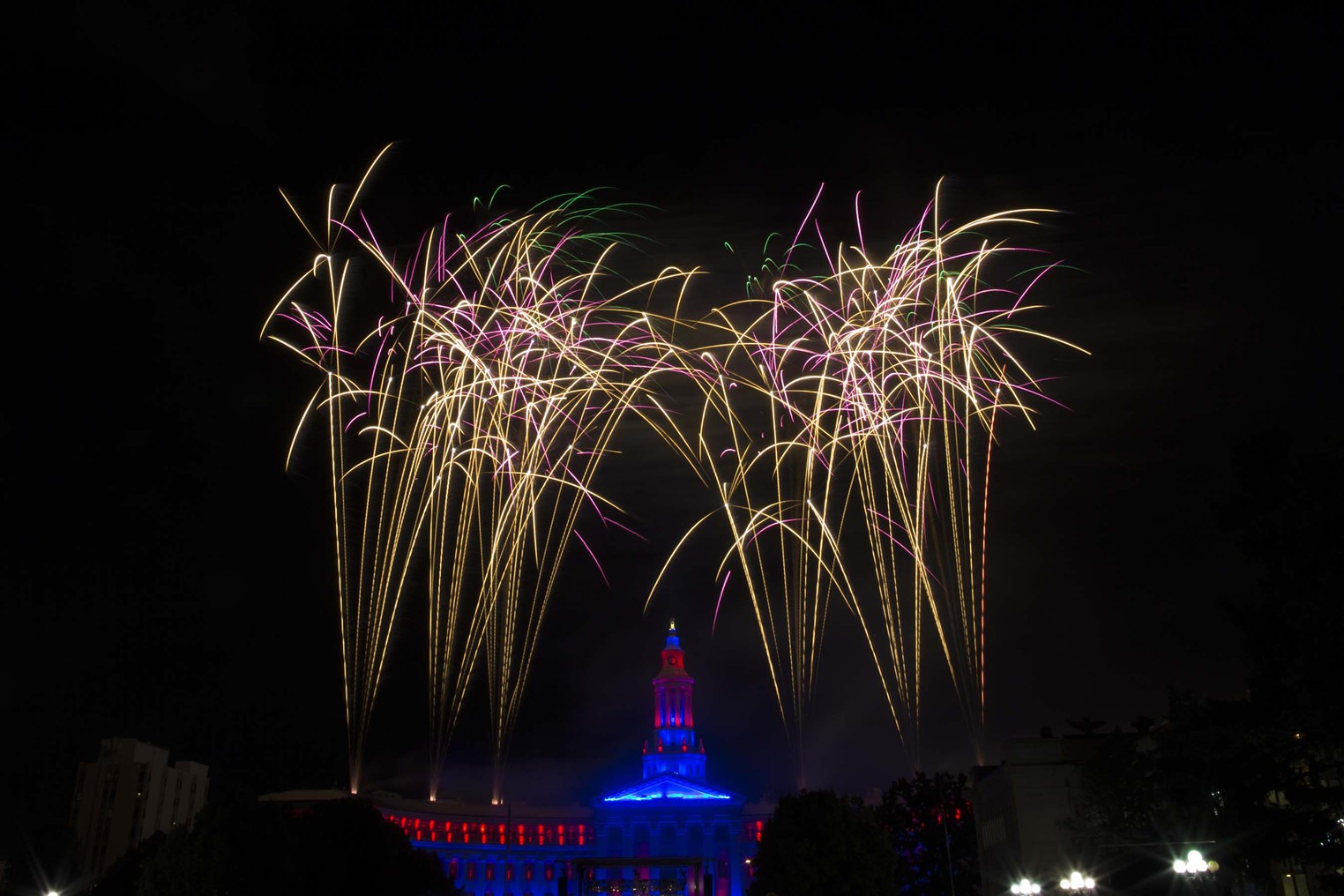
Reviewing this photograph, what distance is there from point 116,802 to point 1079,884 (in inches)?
4441

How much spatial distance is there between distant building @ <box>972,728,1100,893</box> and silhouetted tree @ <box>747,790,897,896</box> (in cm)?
606

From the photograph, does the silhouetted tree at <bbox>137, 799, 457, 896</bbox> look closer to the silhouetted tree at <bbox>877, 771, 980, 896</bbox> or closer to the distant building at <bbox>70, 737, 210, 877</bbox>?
the silhouetted tree at <bbox>877, 771, 980, 896</bbox>

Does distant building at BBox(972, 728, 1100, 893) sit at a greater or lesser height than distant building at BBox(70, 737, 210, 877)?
lesser

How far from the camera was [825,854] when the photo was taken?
5075 cm

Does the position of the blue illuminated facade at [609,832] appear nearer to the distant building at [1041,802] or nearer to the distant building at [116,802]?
the distant building at [116,802]

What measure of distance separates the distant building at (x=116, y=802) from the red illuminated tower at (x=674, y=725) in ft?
173

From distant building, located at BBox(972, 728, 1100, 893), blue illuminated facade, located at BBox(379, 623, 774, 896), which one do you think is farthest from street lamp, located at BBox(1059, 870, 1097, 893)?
blue illuminated facade, located at BBox(379, 623, 774, 896)

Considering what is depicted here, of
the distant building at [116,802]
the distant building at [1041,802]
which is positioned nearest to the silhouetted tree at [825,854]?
the distant building at [1041,802]

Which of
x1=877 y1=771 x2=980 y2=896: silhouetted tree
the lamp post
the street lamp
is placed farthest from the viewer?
x1=877 y1=771 x2=980 y2=896: silhouetted tree

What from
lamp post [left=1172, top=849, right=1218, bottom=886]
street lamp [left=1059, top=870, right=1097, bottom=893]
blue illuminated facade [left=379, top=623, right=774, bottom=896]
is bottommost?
street lamp [left=1059, top=870, right=1097, bottom=893]

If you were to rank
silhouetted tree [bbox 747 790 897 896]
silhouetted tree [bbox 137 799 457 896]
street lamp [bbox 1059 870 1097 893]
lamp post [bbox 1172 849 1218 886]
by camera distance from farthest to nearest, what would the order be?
silhouetted tree [bbox 747 790 897 896]
silhouetted tree [bbox 137 799 457 896]
street lamp [bbox 1059 870 1097 893]
lamp post [bbox 1172 849 1218 886]

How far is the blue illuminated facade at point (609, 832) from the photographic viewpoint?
11138 centimetres

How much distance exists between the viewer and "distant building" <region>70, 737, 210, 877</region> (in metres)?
116

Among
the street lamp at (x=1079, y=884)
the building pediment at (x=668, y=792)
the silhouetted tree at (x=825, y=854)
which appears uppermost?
the building pediment at (x=668, y=792)
